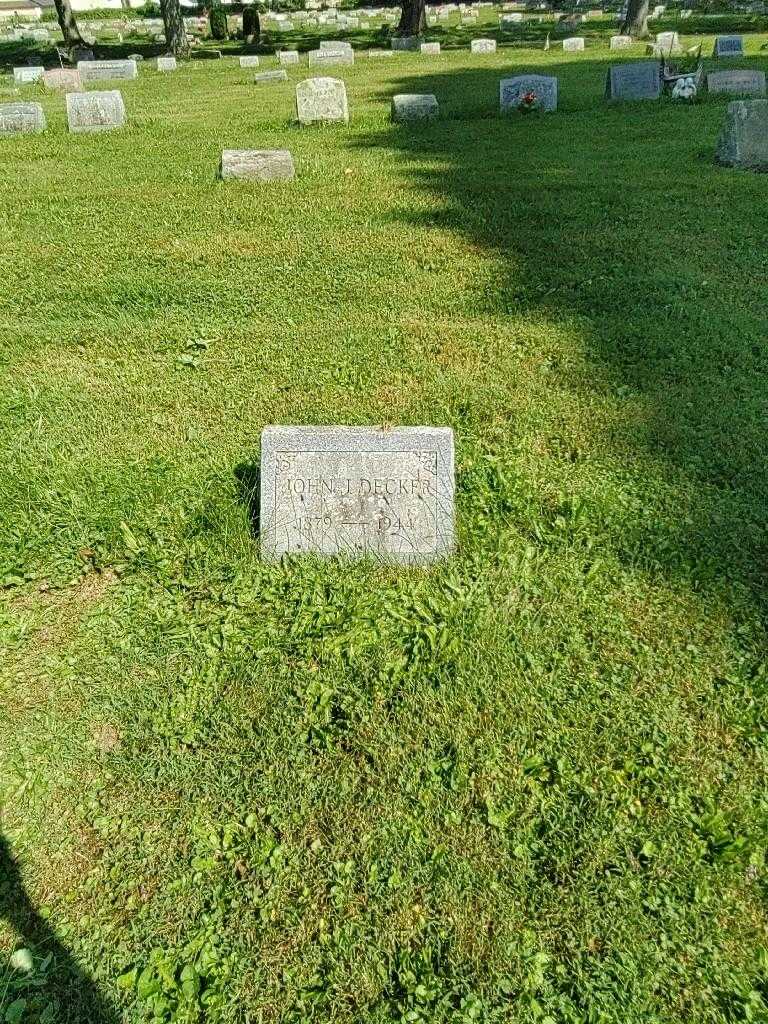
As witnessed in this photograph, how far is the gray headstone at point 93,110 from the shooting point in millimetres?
12500

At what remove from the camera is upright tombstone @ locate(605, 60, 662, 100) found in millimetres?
13453

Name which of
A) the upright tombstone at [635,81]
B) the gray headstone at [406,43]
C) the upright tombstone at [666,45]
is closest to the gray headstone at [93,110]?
the upright tombstone at [635,81]

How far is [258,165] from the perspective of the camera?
28.9 feet

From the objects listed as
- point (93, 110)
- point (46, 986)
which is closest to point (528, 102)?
point (93, 110)

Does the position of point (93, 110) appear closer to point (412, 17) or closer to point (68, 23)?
point (68, 23)

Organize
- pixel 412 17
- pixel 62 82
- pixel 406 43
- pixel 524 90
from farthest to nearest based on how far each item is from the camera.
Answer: pixel 412 17, pixel 406 43, pixel 62 82, pixel 524 90

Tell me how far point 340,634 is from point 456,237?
5.12m

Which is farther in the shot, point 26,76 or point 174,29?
point 174,29

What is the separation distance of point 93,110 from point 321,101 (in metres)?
4.16

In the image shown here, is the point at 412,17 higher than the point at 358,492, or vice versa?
the point at 412,17

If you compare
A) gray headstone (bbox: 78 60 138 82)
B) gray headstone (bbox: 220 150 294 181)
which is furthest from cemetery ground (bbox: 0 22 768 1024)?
gray headstone (bbox: 78 60 138 82)

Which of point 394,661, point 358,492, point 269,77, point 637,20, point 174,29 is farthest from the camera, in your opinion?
point 174,29

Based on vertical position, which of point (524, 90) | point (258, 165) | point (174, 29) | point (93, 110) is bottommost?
point (258, 165)

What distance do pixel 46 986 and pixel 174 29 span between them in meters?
32.7
